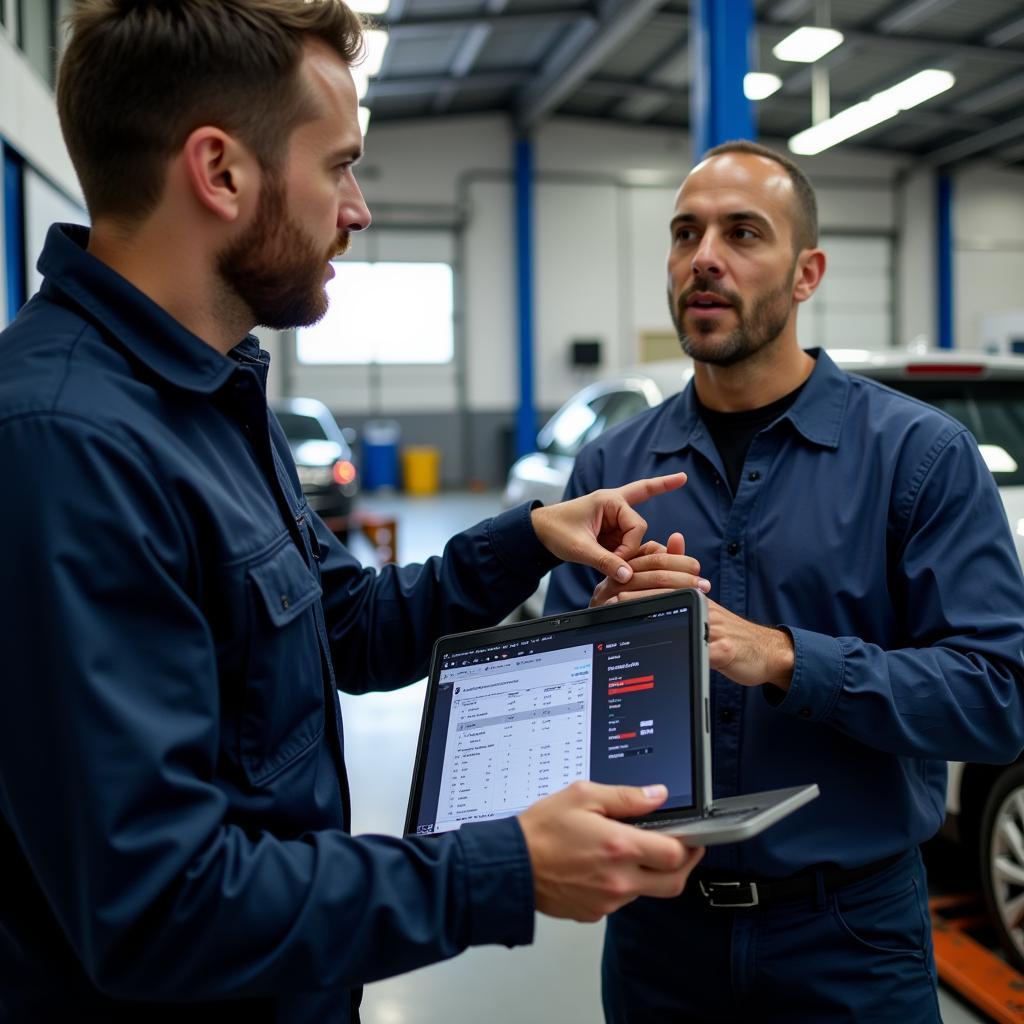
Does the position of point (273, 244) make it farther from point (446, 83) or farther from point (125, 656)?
point (446, 83)

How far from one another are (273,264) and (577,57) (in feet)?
42.3

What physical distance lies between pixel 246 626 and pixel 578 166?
16730 mm

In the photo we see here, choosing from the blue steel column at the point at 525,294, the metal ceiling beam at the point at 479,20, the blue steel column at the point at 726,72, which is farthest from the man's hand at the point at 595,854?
the blue steel column at the point at 525,294

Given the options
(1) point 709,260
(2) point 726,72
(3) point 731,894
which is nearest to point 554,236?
(2) point 726,72

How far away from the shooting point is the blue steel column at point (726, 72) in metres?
6.67

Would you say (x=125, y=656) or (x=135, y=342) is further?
(x=135, y=342)

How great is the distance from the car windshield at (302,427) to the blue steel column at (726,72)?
420 centimetres

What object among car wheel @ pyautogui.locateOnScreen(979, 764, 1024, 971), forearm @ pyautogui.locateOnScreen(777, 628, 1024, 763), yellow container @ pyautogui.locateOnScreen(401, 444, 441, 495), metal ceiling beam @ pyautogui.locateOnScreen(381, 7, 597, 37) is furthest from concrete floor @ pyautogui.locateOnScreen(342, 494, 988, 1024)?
yellow container @ pyautogui.locateOnScreen(401, 444, 441, 495)

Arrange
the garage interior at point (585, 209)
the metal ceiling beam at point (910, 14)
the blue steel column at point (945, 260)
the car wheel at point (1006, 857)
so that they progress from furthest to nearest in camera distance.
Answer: the blue steel column at point (945, 260) → the garage interior at point (585, 209) → the metal ceiling beam at point (910, 14) → the car wheel at point (1006, 857)

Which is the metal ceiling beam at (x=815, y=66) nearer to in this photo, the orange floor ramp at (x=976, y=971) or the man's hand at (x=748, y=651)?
the orange floor ramp at (x=976, y=971)

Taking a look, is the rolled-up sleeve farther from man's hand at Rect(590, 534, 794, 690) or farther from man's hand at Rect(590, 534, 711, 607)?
man's hand at Rect(590, 534, 711, 607)

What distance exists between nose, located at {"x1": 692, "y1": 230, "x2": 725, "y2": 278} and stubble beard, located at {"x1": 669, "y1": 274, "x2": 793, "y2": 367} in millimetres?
21

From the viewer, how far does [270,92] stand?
109 centimetres

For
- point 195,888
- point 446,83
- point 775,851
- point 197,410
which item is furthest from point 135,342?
point 446,83
